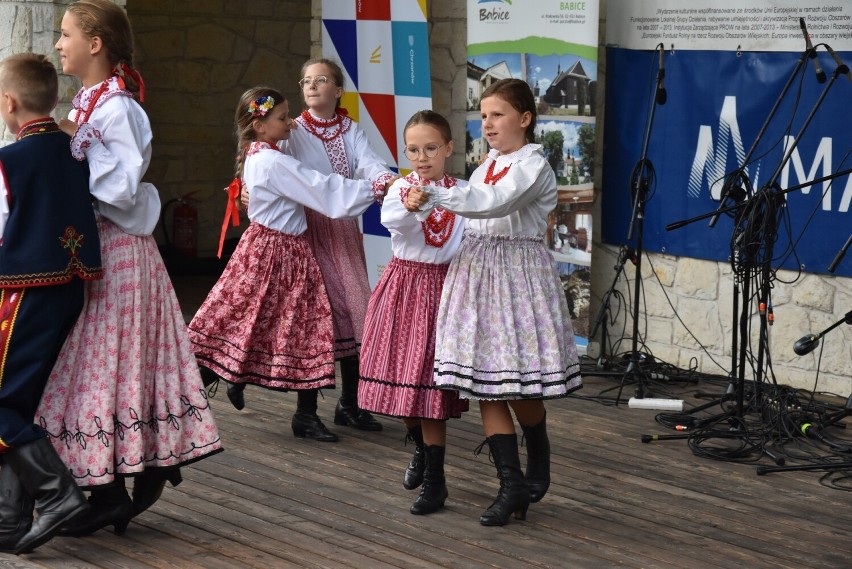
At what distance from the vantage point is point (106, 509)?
366 centimetres

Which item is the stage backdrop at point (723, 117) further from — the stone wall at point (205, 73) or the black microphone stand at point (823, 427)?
the stone wall at point (205, 73)

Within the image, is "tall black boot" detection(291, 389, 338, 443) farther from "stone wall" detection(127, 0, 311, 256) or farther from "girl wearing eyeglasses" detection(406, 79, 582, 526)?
"stone wall" detection(127, 0, 311, 256)

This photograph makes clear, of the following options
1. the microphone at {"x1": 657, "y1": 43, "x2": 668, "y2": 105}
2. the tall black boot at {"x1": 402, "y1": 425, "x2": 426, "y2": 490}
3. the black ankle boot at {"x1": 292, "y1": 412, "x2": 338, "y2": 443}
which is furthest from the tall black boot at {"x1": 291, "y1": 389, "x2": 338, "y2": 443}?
the microphone at {"x1": 657, "y1": 43, "x2": 668, "y2": 105}

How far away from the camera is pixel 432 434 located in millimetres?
4039

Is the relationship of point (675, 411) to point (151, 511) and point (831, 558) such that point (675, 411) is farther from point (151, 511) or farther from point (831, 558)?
point (151, 511)

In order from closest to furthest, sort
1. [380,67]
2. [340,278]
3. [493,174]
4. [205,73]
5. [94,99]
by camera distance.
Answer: [94,99]
[493,174]
[340,278]
[380,67]
[205,73]

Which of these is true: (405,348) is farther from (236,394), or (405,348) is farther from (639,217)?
(639,217)

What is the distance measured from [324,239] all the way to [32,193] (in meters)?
1.70

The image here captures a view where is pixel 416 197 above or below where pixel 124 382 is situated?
above

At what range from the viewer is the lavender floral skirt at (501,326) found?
3809 mm

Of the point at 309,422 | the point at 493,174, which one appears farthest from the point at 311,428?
the point at 493,174

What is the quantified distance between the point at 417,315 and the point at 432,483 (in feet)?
1.77

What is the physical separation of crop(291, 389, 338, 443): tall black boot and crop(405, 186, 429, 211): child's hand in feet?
4.70

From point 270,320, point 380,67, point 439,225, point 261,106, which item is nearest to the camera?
point 439,225
